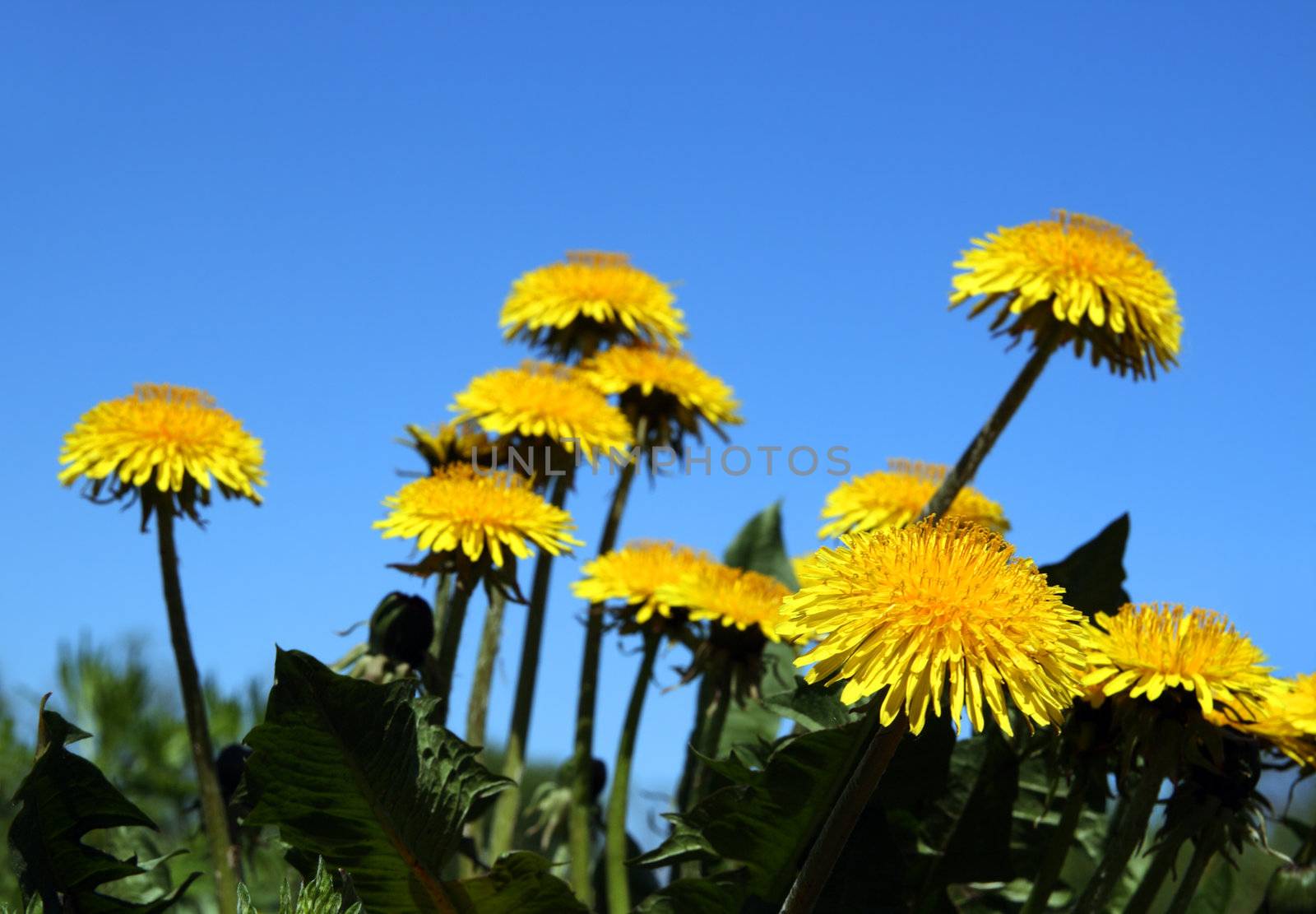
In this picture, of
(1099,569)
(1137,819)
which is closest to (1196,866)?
(1137,819)

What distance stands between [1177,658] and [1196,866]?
416 mm

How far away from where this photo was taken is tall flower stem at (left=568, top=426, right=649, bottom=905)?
8.71 feet

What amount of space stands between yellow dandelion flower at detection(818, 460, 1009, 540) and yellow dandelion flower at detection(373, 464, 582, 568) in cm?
67

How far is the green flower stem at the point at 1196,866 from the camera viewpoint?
1.84 metres

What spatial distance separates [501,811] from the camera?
2.77 meters

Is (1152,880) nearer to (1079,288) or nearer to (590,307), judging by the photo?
(1079,288)

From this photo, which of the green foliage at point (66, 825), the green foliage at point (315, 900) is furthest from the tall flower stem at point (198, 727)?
the green foliage at point (315, 900)

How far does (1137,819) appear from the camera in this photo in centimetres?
179

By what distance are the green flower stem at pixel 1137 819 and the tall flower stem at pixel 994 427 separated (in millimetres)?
713

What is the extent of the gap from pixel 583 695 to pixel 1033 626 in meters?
1.68

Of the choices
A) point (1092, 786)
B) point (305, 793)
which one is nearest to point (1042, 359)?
point (1092, 786)

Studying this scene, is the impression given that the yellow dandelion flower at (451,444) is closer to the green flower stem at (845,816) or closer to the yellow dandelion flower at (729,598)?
the yellow dandelion flower at (729,598)

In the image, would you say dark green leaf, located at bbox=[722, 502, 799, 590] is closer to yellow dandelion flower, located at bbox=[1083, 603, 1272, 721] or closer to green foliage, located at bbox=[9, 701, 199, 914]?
yellow dandelion flower, located at bbox=[1083, 603, 1272, 721]

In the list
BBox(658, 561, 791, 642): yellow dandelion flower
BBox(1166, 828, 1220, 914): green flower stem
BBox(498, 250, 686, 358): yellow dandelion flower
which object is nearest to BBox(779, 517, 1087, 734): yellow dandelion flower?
BBox(1166, 828, 1220, 914): green flower stem
